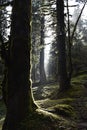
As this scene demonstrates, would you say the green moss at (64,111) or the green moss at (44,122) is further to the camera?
the green moss at (64,111)

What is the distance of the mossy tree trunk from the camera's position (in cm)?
711

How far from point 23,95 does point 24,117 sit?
0.64 metres

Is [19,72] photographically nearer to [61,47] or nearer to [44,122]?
[44,122]

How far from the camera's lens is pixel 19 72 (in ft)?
23.6

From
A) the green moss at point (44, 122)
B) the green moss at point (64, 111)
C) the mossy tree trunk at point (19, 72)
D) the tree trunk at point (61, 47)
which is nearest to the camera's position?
the green moss at point (44, 122)

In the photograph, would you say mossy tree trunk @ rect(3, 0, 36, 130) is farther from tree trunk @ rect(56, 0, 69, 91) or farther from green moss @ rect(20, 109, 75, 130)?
tree trunk @ rect(56, 0, 69, 91)

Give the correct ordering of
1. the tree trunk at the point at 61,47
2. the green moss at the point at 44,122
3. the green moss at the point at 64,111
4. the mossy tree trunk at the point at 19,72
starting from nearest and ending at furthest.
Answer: the green moss at the point at 44,122 < the mossy tree trunk at the point at 19,72 < the green moss at the point at 64,111 < the tree trunk at the point at 61,47

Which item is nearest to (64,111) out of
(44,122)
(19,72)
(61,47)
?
(44,122)

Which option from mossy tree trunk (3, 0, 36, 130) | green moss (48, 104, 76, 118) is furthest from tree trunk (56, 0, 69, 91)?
mossy tree trunk (3, 0, 36, 130)

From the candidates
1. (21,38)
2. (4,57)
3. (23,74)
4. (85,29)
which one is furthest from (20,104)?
(85,29)

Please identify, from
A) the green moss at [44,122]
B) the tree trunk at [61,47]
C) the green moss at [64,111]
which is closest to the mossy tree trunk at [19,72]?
the green moss at [44,122]

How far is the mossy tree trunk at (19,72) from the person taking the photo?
23.3ft

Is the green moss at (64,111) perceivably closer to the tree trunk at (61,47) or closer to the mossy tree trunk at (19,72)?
the mossy tree trunk at (19,72)

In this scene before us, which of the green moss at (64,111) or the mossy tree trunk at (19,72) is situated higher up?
the mossy tree trunk at (19,72)
